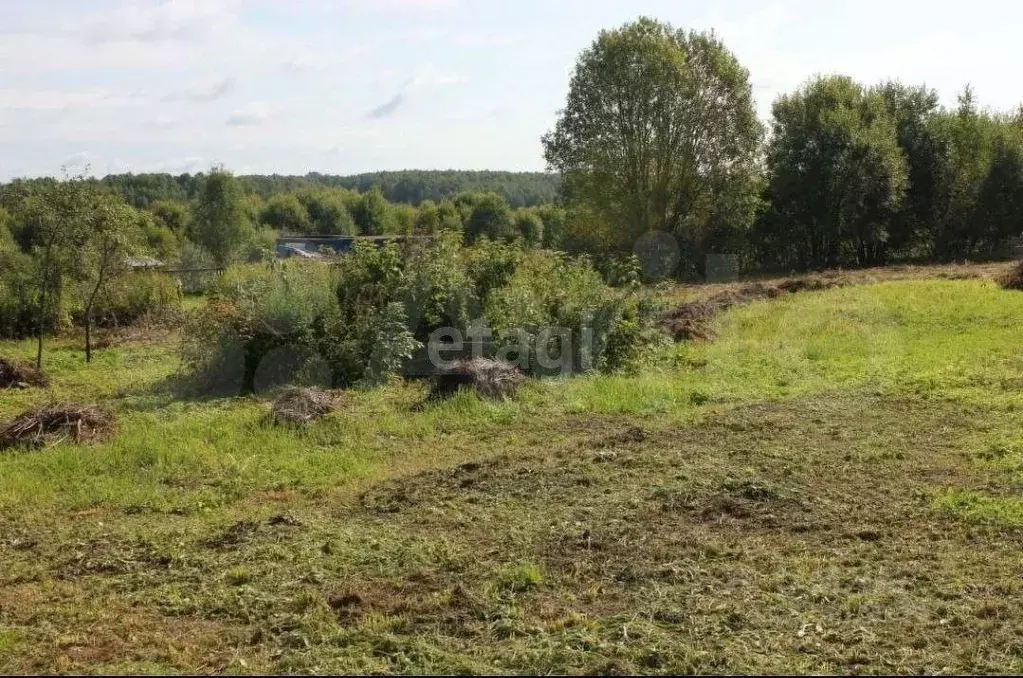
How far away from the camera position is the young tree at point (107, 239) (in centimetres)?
1504

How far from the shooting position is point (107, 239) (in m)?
15.2

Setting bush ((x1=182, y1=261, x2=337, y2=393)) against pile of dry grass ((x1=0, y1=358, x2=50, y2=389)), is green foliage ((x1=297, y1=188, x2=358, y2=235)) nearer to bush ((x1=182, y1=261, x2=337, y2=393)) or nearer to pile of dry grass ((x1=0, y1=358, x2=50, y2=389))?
pile of dry grass ((x1=0, y1=358, x2=50, y2=389))

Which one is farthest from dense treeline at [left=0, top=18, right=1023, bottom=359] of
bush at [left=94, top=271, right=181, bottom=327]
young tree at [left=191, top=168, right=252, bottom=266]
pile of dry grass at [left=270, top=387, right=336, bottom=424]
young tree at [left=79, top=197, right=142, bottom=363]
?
pile of dry grass at [left=270, top=387, right=336, bottom=424]

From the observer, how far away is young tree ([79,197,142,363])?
49.3ft

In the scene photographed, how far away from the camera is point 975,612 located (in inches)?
184

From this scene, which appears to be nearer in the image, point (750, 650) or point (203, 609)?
point (750, 650)

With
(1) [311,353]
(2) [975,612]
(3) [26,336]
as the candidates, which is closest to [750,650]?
(2) [975,612]

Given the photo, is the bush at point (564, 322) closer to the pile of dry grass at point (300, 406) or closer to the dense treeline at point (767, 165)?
the pile of dry grass at point (300, 406)

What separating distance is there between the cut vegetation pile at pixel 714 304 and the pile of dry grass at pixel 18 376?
33.5 ft

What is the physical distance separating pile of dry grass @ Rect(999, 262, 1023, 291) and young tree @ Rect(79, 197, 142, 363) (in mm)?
19375

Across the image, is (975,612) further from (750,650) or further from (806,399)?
(806,399)

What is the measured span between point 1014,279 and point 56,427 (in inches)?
804

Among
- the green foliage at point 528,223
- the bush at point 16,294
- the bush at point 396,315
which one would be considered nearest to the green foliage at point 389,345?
the bush at point 396,315

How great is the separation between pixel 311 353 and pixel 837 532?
317 inches
